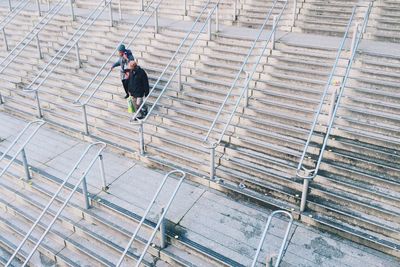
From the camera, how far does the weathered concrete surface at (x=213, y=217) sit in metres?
4.83

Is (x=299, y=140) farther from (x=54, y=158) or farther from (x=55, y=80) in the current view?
(x=55, y=80)

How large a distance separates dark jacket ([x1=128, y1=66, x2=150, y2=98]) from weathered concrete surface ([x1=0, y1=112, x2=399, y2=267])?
4.23ft

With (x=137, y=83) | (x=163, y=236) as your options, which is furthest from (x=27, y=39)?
(x=163, y=236)

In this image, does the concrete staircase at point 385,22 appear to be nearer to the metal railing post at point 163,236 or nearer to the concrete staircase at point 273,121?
the concrete staircase at point 273,121

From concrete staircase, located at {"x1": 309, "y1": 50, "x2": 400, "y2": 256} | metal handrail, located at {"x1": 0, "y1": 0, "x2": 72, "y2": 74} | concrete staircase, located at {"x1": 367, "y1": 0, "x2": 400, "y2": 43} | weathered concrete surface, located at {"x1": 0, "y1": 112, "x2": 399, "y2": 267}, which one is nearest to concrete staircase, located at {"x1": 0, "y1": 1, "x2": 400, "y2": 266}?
concrete staircase, located at {"x1": 309, "y1": 50, "x2": 400, "y2": 256}

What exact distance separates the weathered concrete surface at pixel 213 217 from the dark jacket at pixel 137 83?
4.23ft

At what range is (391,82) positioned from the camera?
21.4 feet

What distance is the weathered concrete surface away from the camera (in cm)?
483

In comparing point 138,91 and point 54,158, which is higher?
point 138,91

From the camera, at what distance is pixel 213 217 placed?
217 inches

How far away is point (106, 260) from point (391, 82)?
563 centimetres

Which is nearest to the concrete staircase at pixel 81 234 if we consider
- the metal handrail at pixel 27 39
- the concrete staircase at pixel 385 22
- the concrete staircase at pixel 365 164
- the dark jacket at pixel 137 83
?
the concrete staircase at pixel 365 164

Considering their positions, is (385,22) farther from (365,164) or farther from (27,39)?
(27,39)

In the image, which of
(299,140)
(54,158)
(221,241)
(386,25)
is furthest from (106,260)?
(386,25)
